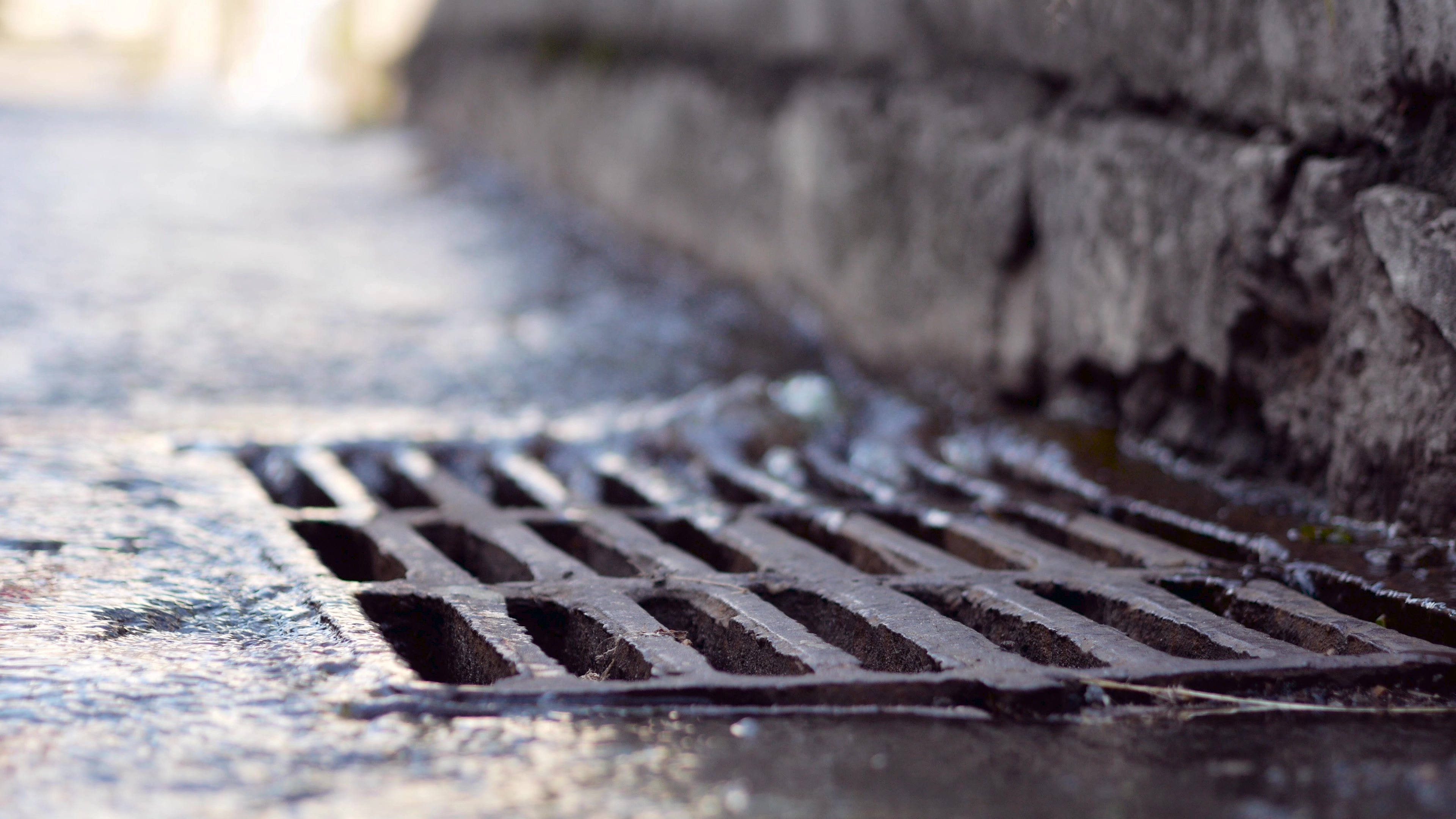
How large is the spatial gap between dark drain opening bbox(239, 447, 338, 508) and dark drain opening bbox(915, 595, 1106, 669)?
110 cm

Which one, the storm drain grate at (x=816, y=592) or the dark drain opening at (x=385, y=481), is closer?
the storm drain grate at (x=816, y=592)

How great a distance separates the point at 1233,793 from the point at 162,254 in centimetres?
380

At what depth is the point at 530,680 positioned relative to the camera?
131 centimetres

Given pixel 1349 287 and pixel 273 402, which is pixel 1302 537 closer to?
pixel 1349 287

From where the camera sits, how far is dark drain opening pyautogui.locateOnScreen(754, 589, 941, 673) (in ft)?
4.87

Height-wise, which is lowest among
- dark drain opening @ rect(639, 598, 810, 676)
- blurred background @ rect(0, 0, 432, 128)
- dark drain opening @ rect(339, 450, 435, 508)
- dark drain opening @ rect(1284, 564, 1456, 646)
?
dark drain opening @ rect(339, 450, 435, 508)

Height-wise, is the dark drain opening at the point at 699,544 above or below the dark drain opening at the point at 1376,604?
below

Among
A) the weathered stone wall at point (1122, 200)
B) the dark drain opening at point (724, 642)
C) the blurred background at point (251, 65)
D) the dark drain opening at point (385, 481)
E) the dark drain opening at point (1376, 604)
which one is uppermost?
the blurred background at point (251, 65)

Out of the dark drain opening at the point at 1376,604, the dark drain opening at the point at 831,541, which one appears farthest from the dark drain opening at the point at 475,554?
the dark drain opening at the point at 1376,604

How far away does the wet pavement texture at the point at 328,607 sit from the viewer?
1.08m

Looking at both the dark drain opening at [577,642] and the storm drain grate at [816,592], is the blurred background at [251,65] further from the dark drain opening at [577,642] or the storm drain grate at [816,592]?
the dark drain opening at [577,642]

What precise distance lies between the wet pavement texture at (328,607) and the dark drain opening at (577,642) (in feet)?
0.61

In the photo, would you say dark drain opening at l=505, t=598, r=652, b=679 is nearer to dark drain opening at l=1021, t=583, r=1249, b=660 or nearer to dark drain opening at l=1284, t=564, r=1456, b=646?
dark drain opening at l=1021, t=583, r=1249, b=660

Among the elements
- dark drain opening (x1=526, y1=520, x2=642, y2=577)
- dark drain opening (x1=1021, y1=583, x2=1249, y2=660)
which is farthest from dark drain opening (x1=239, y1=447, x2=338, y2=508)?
dark drain opening (x1=1021, y1=583, x2=1249, y2=660)
